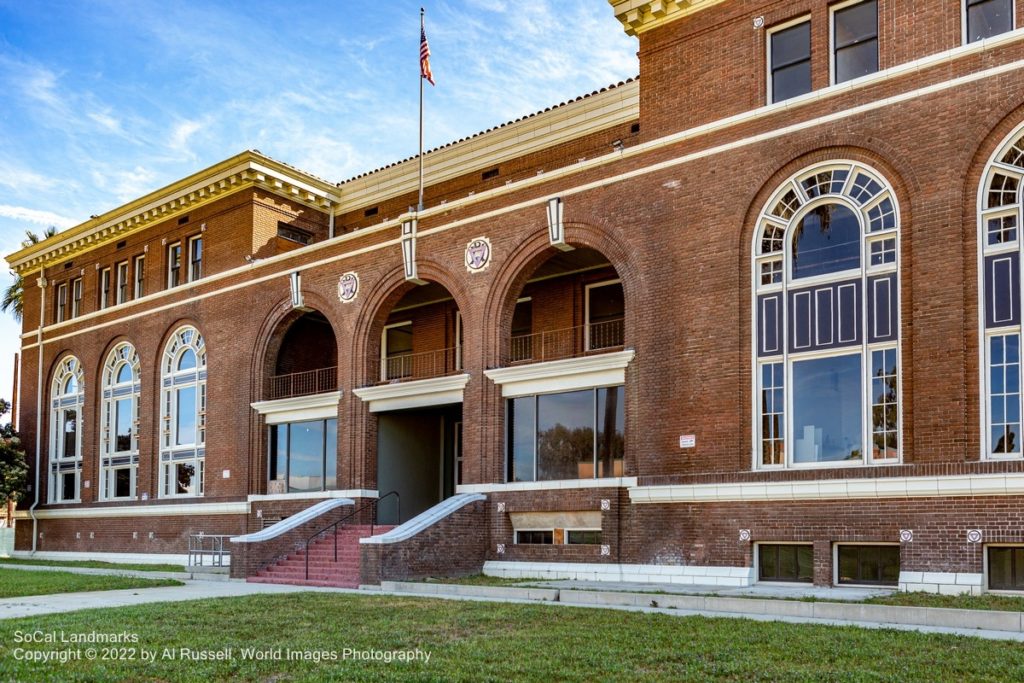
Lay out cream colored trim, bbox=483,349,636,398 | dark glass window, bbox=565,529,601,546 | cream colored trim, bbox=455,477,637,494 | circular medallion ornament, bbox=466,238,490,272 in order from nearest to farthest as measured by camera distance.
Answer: cream colored trim, bbox=455,477,637,494, dark glass window, bbox=565,529,601,546, cream colored trim, bbox=483,349,636,398, circular medallion ornament, bbox=466,238,490,272

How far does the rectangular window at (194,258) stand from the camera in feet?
113

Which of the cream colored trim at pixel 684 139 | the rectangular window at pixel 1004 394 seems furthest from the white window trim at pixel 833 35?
the rectangular window at pixel 1004 394

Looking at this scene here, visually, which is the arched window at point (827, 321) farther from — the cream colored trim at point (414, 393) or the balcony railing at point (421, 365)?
the balcony railing at point (421, 365)

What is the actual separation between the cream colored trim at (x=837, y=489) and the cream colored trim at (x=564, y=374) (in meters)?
2.75

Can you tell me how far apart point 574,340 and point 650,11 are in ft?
27.8

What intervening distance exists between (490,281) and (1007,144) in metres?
11.9

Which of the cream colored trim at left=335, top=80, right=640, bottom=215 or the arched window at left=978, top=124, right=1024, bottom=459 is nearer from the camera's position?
the arched window at left=978, top=124, right=1024, bottom=459

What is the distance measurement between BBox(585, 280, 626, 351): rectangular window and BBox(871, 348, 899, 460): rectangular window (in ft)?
27.3

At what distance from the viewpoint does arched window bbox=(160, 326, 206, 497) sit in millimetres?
33156

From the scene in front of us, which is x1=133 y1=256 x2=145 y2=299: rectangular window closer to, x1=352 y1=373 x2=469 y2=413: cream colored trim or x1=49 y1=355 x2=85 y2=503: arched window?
x1=49 y1=355 x2=85 y2=503: arched window

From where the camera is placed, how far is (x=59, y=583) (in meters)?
21.9

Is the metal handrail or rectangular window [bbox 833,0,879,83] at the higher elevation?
rectangular window [bbox 833,0,879,83]

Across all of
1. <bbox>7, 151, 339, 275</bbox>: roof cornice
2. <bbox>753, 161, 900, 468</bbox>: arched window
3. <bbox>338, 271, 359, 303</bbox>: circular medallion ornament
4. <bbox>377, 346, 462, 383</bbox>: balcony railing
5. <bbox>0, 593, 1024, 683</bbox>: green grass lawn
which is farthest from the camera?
<bbox>7, 151, 339, 275</bbox>: roof cornice

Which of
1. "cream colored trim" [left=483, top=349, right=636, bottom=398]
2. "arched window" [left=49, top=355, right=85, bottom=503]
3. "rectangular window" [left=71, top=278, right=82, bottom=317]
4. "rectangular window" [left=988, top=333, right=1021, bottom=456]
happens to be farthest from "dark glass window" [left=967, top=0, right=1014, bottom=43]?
"rectangular window" [left=71, top=278, right=82, bottom=317]
